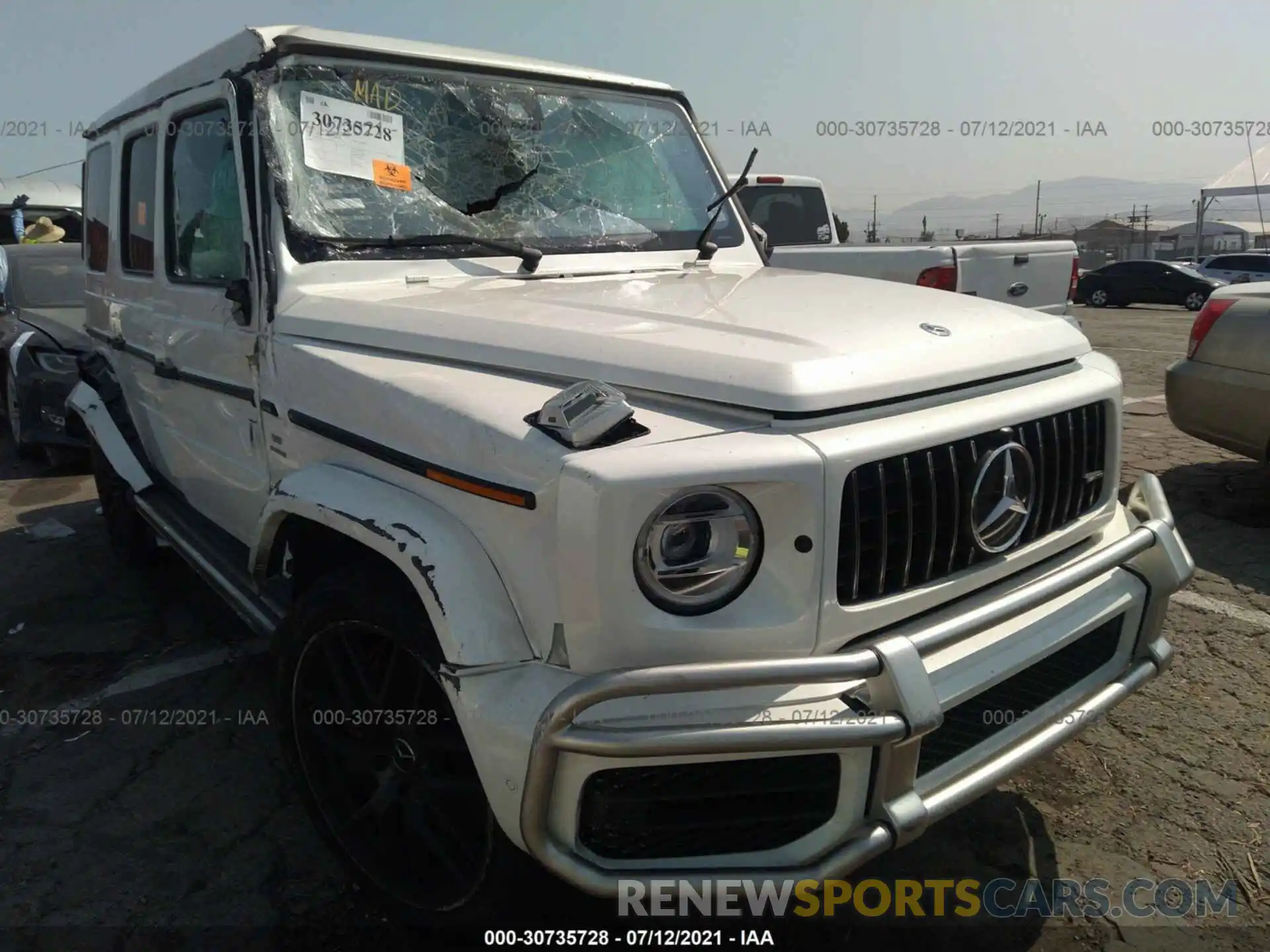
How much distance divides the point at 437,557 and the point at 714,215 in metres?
2.16

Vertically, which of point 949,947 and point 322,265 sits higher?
point 322,265

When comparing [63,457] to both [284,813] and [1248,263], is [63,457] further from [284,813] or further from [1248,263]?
[1248,263]

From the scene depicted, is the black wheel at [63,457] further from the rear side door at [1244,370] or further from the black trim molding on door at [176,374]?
the rear side door at [1244,370]

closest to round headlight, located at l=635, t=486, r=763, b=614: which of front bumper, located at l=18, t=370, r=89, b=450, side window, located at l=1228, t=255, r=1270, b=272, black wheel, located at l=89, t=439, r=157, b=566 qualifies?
black wheel, located at l=89, t=439, r=157, b=566

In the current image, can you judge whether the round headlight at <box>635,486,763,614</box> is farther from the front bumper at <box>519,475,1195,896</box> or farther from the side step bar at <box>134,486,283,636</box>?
the side step bar at <box>134,486,283,636</box>

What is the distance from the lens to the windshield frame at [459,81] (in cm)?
264

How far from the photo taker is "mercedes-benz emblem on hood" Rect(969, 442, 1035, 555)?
1991 mm

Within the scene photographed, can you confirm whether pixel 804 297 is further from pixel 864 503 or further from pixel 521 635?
pixel 521 635

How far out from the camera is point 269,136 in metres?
2.66

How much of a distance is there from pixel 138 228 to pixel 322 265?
5.35 feet

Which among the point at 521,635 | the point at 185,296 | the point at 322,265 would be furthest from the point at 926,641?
the point at 185,296

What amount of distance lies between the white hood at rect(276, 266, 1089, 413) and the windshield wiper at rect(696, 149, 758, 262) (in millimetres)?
497

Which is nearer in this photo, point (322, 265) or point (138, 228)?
point (322, 265)

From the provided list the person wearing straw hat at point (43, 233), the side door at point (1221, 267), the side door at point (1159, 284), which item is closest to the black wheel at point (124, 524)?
the person wearing straw hat at point (43, 233)
